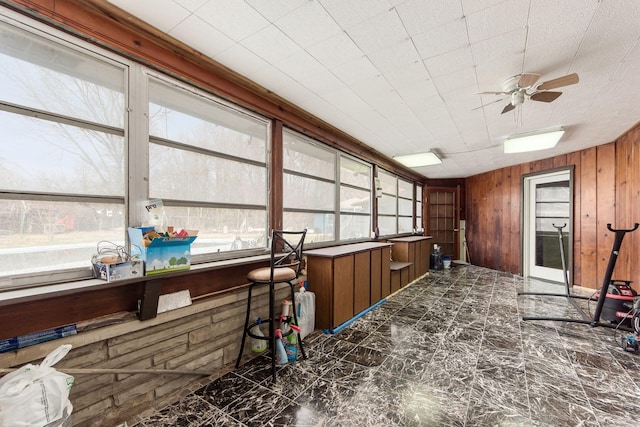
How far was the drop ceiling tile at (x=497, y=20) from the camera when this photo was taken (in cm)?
169

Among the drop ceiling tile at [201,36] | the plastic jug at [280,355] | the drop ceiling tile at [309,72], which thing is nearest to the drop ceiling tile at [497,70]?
the drop ceiling tile at [309,72]

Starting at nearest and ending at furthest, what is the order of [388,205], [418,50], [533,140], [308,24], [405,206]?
[308,24]
[418,50]
[533,140]
[388,205]
[405,206]

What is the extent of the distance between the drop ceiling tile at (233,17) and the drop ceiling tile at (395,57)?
923 millimetres

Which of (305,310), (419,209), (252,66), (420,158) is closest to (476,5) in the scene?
(252,66)

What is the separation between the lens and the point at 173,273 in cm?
189

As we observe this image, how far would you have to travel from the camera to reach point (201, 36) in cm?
200

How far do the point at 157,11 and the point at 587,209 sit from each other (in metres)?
7.02

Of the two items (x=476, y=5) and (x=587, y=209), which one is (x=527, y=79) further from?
(x=587, y=209)

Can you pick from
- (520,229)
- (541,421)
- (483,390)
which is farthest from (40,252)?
(520,229)

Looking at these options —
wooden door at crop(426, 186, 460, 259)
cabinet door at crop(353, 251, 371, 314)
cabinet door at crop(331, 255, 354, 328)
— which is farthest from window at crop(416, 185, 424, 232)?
cabinet door at crop(331, 255, 354, 328)

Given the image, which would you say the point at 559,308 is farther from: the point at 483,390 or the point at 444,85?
the point at 444,85

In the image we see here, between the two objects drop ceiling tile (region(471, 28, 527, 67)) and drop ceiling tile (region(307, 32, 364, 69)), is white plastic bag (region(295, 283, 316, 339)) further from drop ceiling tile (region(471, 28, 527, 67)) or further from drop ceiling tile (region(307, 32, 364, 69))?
drop ceiling tile (region(471, 28, 527, 67))

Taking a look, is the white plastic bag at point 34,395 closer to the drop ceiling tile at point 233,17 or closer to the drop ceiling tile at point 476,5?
the drop ceiling tile at point 233,17

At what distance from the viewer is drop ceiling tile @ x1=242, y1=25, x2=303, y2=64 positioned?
196 centimetres
